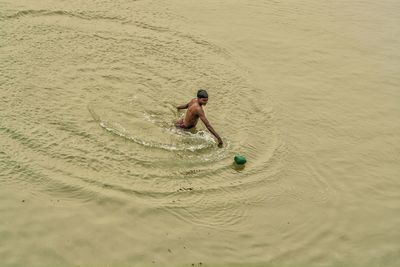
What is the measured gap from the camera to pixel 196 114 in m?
7.04

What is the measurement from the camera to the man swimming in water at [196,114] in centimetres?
687

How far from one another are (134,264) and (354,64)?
6722mm

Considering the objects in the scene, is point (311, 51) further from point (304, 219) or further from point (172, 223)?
point (172, 223)

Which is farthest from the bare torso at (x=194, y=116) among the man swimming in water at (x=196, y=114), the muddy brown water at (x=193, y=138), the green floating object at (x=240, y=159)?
the green floating object at (x=240, y=159)

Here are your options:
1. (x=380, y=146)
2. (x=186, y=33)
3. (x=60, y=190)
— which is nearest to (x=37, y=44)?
(x=186, y=33)

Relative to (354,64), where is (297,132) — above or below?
below

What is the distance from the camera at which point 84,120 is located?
702 cm

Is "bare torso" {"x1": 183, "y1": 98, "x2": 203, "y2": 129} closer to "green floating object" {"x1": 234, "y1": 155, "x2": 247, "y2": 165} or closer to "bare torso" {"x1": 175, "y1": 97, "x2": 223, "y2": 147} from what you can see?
"bare torso" {"x1": 175, "y1": 97, "x2": 223, "y2": 147}

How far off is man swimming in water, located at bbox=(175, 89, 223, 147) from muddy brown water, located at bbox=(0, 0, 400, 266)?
0.63 ft

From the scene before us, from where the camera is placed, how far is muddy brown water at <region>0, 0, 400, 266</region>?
18.5 feet

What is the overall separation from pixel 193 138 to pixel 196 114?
42 centimetres

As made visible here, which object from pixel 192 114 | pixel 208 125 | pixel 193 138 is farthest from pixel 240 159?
pixel 192 114

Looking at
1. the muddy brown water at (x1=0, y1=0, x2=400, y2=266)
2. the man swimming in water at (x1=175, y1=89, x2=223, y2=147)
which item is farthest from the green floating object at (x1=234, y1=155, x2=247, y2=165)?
the man swimming in water at (x1=175, y1=89, x2=223, y2=147)

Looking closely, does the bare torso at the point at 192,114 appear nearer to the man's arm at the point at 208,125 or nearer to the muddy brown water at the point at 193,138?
the man's arm at the point at 208,125
